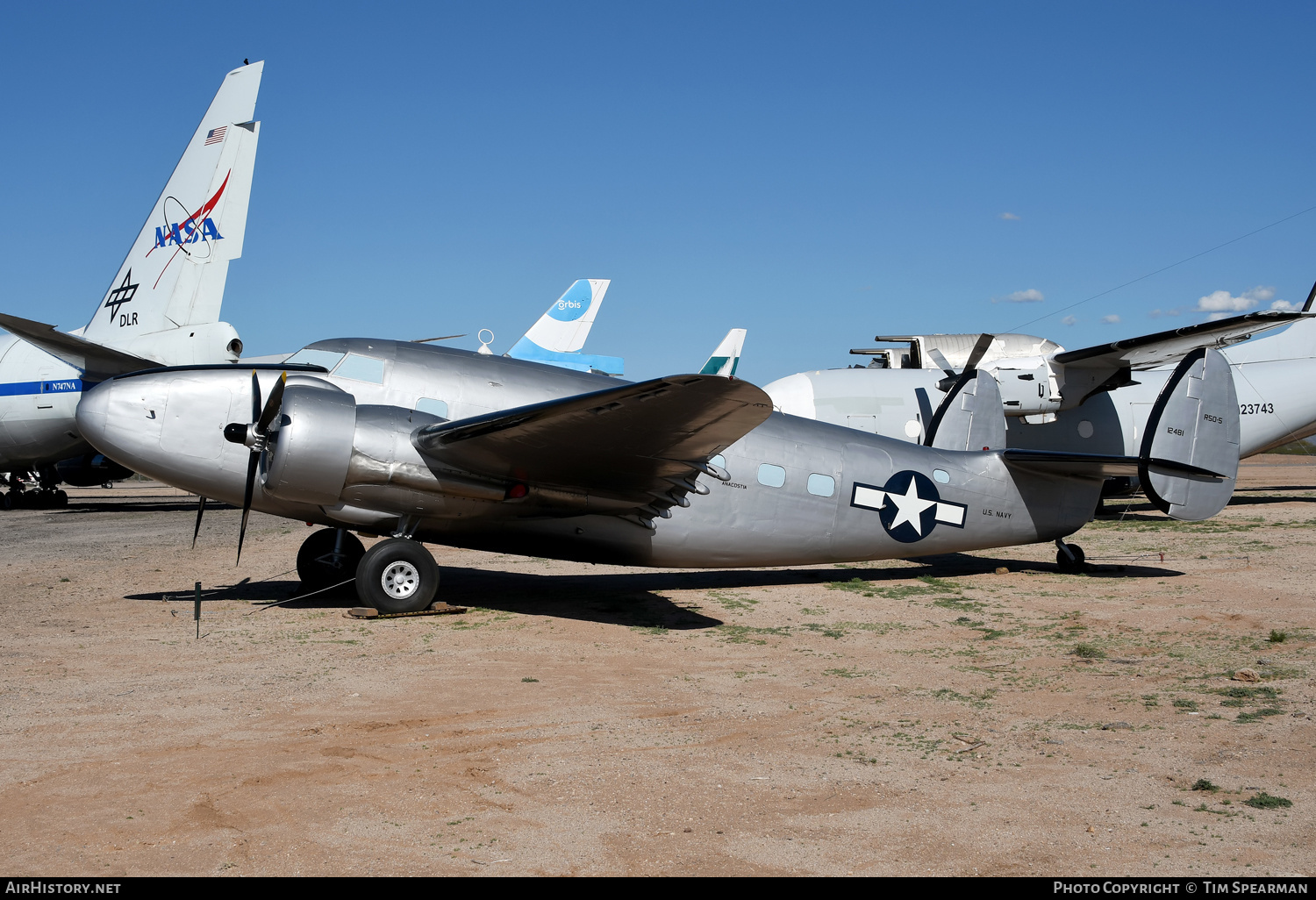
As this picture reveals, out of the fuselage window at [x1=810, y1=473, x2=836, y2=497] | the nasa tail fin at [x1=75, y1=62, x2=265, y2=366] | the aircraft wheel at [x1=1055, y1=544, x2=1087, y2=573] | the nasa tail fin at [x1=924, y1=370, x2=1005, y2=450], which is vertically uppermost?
the nasa tail fin at [x1=75, y1=62, x2=265, y2=366]

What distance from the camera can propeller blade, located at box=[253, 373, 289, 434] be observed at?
10.0 m

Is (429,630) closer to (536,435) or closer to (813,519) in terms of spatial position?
(536,435)

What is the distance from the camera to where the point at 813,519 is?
12.4 m

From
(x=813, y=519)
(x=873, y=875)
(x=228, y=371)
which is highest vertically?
(x=228, y=371)

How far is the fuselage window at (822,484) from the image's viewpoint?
1234cm

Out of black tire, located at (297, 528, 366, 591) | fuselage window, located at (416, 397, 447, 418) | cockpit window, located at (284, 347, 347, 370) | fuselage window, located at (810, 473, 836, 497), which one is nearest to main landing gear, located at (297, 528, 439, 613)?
fuselage window, located at (416, 397, 447, 418)

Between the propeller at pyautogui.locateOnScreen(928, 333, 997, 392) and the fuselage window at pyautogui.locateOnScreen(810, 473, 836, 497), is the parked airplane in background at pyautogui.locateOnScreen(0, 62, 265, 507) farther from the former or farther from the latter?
the propeller at pyautogui.locateOnScreen(928, 333, 997, 392)

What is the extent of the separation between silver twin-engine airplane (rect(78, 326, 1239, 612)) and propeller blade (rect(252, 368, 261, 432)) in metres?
0.03

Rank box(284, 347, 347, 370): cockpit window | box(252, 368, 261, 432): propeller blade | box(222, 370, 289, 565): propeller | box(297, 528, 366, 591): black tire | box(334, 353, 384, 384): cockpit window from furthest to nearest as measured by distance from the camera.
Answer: box(297, 528, 366, 591): black tire < box(284, 347, 347, 370): cockpit window < box(334, 353, 384, 384): cockpit window < box(252, 368, 261, 432): propeller blade < box(222, 370, 289, 565): propeller

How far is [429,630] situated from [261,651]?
1726mm

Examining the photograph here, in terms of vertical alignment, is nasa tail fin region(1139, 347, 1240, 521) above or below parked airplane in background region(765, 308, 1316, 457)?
below

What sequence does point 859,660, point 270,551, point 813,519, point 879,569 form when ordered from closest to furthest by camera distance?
point 859,660 → point 813,519 → point 879,569 → point 270,551
